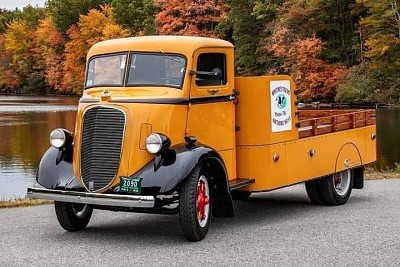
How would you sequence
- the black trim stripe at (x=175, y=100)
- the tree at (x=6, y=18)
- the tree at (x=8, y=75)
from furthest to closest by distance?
the tree at (x=6, y=18)
the tree at (x=8, y=75)
the black trim stripe at (x=175, y=100)

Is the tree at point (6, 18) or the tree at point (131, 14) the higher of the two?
the tree at point (6, 18)

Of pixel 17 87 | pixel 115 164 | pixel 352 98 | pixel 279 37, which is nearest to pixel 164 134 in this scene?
pixel 115 164

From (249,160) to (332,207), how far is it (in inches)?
77.6

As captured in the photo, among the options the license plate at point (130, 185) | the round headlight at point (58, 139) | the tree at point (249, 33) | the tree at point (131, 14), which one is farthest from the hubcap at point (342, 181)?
the tree at point (131, 14)

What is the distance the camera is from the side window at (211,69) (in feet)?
27.2

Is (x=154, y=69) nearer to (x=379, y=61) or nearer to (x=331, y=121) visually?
(x=331, y=121)

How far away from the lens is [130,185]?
24.4ft

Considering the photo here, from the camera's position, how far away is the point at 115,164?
25.2ft

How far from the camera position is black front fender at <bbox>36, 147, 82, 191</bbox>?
789cm

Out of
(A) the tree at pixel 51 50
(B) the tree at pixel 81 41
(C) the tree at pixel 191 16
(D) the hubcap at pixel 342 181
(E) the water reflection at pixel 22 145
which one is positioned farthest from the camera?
(A) the tree at pixel 51 50

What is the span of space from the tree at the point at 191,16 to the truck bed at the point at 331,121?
4951 centimetres

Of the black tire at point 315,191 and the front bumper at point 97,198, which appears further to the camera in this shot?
the black tire at point 315,191

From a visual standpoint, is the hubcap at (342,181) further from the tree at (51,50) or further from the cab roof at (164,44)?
the tree at (51,50)

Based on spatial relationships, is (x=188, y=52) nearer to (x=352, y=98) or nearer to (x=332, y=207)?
(x=332, y=207)
